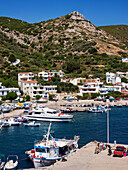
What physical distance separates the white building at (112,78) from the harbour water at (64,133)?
2053 inches

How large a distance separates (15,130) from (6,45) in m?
112

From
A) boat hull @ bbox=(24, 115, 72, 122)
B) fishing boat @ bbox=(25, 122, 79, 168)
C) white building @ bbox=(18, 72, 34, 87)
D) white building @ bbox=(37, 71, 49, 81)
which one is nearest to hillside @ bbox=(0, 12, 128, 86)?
white building @ bbox=(18, 72, 34, 87)

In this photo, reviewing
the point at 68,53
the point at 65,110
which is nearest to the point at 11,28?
the point at 68,53

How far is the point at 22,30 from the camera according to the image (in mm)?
194625

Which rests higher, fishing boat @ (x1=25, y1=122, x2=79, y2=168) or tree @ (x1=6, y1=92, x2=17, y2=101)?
tree @ (x1=6, y1=92, x2=17, y2=101)

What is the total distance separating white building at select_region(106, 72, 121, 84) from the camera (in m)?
115

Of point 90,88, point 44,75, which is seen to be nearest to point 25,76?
point 44,75

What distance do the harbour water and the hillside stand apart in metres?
56.1

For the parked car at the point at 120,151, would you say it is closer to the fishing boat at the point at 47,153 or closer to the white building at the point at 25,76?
the fishing boat at the point at 47,153

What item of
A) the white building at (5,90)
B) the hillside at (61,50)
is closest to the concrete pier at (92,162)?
the white building at (5,90)

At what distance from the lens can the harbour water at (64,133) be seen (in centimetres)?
3934

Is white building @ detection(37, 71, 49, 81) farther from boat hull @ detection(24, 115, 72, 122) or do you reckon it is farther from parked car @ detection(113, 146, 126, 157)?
parked car @ detection(113, 146, 126, 157)

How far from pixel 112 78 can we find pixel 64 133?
72.3m

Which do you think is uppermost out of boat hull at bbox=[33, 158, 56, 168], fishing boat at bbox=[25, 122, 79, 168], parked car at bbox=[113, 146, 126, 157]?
parked car at bbox=[113, 146, 126, 157]
